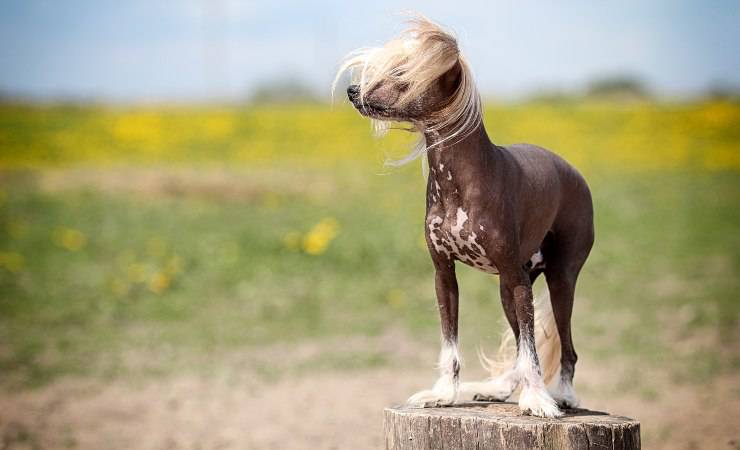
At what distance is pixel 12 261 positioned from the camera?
14.7 m

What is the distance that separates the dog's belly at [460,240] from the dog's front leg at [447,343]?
115 mm

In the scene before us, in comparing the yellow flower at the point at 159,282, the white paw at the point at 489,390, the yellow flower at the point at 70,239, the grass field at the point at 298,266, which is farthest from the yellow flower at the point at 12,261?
the white paw at the point at 489,390

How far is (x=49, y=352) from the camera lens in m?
11.0

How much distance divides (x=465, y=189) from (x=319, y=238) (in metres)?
11.5

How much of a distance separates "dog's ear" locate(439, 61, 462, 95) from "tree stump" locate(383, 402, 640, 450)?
1578mm

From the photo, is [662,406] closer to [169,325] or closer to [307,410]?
[307,410]

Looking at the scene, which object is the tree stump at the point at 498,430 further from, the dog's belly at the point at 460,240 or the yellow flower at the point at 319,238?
the yellow flower at the point at 319,238

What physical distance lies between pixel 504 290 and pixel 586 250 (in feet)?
2.11

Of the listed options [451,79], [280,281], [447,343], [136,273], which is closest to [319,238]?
[280,281]

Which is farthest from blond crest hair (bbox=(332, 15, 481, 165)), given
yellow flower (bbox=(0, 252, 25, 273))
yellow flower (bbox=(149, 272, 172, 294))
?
yellow flower (bbox=(0, 252, 25, 273))

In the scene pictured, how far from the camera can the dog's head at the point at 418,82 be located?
12.4ft

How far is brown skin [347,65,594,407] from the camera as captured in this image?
153 inches

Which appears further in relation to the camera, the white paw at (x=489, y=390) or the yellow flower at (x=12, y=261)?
the yellow flower at (x=12, y=261)

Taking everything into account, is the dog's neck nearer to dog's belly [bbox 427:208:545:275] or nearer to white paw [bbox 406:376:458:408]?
dog's belly [bbox 427:208:545:275]
